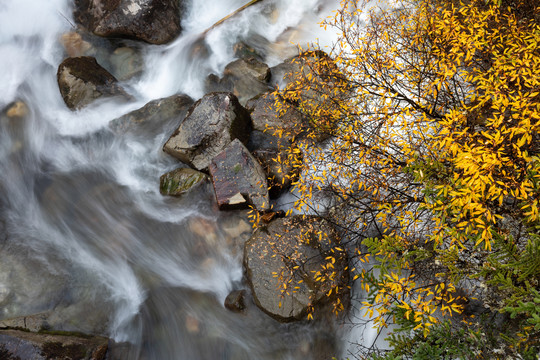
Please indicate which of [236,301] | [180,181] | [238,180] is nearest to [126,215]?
[180,181]

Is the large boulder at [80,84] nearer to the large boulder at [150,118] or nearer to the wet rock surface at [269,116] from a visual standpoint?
the large boulder at [150,118]

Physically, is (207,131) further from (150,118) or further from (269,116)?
(150,118)

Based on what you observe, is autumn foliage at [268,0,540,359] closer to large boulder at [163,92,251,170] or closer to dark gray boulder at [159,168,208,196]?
large boulder at [163,92,251,170]

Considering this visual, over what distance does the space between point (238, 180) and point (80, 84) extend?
4644 millimetres

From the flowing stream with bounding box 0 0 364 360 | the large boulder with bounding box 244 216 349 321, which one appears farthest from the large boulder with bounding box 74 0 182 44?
the large boulder with bounding box 244 216 349 321

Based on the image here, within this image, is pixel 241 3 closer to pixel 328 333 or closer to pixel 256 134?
pixel 256 134

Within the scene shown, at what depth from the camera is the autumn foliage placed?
11.0 ft

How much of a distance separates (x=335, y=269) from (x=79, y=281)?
4437 millimetres

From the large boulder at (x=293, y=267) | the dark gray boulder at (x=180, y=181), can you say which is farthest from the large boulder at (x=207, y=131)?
the large boulder at (x=293, y=267)

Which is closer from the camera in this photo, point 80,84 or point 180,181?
point 180,181

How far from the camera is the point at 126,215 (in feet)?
23.5

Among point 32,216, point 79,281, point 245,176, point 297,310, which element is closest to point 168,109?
point 245,176

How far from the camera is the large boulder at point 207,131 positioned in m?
7.09

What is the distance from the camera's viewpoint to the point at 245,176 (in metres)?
6.63
